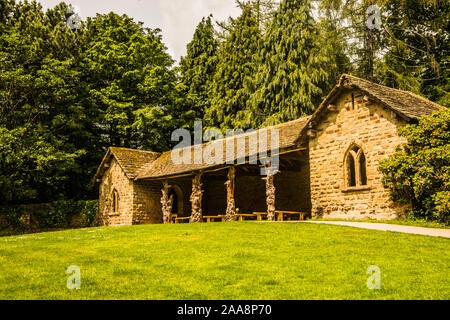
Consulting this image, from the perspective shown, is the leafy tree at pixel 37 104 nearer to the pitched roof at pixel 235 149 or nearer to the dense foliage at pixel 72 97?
the dense foliage at pixel 72 97

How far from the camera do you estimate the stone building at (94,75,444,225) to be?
59.8 ft

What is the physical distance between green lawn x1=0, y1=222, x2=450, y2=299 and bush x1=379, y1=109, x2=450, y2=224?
2.96m

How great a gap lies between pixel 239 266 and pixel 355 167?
10.2m

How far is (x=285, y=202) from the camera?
25.6 meters

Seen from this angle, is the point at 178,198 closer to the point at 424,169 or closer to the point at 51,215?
the point at 51,215

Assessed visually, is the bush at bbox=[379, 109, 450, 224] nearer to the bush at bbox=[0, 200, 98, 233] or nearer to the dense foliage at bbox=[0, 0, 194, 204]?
the dense foliage at bbox=[0, 0, 194, 204]

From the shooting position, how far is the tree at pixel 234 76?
3875cm

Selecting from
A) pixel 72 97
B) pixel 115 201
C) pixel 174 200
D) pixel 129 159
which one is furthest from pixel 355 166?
pixel 72 97

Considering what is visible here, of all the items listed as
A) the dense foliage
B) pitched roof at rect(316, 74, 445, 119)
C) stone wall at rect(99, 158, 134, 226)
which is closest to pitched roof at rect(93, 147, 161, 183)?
stone wall at rect(99, 158, 134, 226)

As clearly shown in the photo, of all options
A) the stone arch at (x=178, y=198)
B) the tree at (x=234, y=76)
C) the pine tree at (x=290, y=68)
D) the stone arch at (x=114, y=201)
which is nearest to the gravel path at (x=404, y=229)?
the stone arch at (x=178, y=198)

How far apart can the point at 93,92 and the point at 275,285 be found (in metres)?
30.5

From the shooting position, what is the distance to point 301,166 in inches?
984

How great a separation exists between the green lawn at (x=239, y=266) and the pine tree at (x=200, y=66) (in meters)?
26.9
